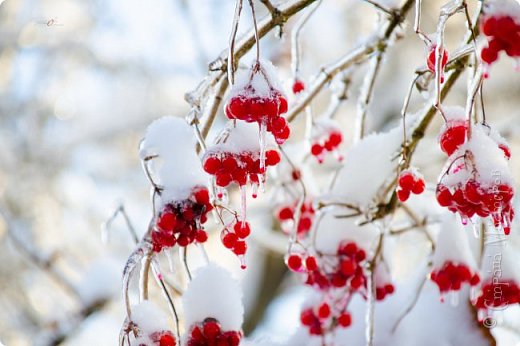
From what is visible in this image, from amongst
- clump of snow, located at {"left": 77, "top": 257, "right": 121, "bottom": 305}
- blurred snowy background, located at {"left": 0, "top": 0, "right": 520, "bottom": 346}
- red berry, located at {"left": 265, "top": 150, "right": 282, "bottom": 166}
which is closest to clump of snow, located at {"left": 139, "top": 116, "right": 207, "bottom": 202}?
red berry, located at {"left": 265, "top": 150, "right": 282, "bottom": 166}

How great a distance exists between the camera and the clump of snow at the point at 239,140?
1.00 m

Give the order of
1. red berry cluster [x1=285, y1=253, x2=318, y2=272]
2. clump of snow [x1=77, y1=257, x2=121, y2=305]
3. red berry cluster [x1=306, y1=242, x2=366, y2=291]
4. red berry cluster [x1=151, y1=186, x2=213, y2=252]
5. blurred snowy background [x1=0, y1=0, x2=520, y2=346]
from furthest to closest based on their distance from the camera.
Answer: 1. blurred snowy background [x1=0, y1=0, x2=520, y2=346]
2. clump of snow [x1=77, y1=257, x2=121, y2=305]
3. red berry cluster [x1=306, y1=242, x2=366, y2=291]
4. red berry cluster [x1=285, y1=253, x2=318, y2=272]
5. red berry cluster [x1=151, y1=186, x2=213, y2=252]

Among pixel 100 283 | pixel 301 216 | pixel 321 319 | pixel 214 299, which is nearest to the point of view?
pixel 214 299

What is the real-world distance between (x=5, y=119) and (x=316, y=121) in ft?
14.6

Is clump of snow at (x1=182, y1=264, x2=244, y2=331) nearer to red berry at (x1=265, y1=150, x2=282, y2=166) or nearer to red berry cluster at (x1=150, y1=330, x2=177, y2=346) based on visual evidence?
red berry cluster at (x1=150, y1=330, x2=177, y2=346)

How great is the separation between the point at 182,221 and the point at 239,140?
161 millimetres

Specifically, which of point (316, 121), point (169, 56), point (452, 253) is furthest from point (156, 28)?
point (452, 253)

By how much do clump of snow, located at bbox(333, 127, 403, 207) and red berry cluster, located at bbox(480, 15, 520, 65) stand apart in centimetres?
54

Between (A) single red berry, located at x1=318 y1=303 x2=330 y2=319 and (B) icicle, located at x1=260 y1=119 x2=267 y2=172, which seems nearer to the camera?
(B) icicle, located at x1=260 y1=119 x2=267 y2=172

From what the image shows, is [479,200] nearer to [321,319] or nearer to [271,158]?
[271,158]

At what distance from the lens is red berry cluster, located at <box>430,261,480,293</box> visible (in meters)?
1.33

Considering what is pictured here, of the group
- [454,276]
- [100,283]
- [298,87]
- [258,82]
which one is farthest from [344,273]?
[100,283]

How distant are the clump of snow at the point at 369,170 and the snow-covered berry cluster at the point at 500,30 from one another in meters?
A: 0.54

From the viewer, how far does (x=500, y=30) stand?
3.02ft
